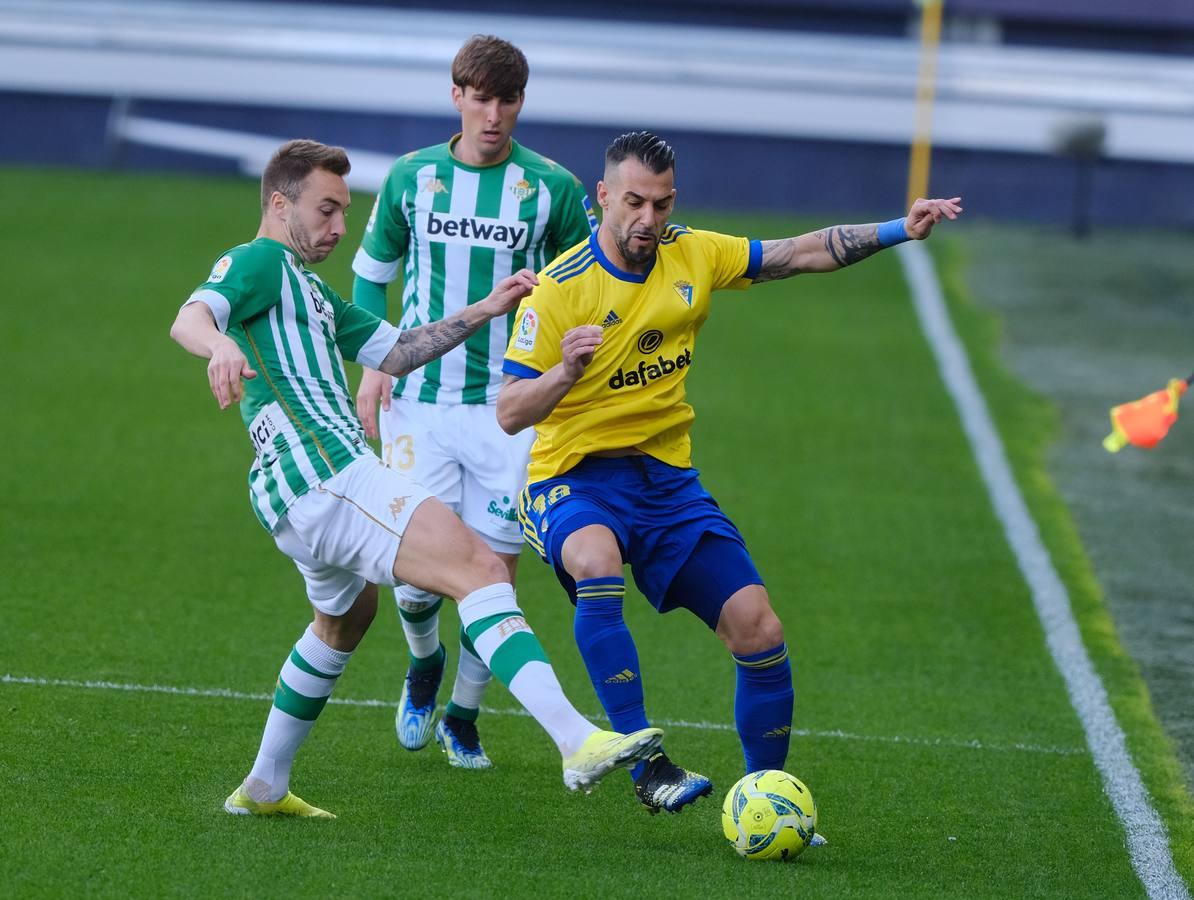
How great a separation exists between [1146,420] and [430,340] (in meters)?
2.92

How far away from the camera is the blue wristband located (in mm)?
5320

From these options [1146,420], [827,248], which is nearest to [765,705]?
[827,248]

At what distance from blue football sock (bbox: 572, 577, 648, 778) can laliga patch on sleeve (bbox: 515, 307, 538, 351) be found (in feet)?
2.36

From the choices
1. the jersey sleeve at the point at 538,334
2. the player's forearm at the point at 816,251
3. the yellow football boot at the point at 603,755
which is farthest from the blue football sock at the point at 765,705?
the player's forearm at the point at 816,251

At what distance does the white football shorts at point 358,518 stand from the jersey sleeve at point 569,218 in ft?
5.22

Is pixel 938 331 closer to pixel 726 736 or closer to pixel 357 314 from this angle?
pixel 726 736

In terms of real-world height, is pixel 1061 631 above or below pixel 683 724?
above

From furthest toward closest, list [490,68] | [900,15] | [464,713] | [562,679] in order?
[900,15], [562,679], [464,713], [490,68]

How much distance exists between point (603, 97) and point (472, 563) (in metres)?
17.9

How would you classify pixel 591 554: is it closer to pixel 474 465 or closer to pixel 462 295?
pixel 474 465

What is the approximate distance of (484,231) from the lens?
6.01 metres

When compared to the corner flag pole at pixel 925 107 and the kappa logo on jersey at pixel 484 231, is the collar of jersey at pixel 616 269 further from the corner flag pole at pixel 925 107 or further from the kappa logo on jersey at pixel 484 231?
the corner flag pole at pixel 925 107

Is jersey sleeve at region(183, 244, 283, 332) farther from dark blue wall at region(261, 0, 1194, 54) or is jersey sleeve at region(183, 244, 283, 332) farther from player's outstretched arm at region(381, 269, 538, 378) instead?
dark blue wall at region(261, 0, 1194, 54)

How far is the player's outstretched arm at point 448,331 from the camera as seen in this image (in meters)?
4.96
